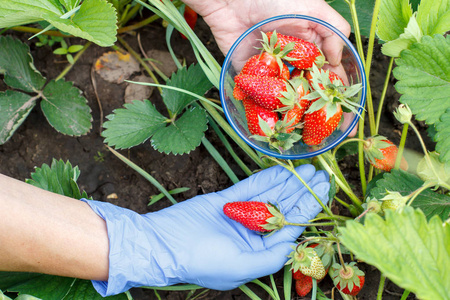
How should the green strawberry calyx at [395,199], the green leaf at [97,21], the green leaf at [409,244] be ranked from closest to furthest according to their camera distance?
the green leaf at [409,244]
the green strawberry calyx at [395,199]
the green leaf at [97,21]

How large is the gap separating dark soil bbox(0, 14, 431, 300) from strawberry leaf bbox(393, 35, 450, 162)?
0.43 meters

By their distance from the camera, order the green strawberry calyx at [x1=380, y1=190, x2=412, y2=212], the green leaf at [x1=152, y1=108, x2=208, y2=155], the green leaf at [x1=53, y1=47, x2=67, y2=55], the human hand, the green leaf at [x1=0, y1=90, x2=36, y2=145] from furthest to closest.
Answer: the green leaf at [x1=53, y1=47, x2=67, y2=55] → the green leaf at [x1=0, y1=90, x2=36, y2=145] → the green leaf at [x1=152, y1=108, x2=208, y2=155] → the human hand → the green strawberry calyx at [x1=380, y1=190, x2=412, y2=212]

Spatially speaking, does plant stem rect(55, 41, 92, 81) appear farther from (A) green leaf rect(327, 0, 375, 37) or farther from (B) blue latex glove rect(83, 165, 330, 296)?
(A) green leaf rect(327, 0, 375, 37)

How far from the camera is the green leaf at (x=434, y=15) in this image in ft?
3.08

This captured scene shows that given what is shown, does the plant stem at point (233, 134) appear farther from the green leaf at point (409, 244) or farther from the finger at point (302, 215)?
the green leaf at point (409, 244)

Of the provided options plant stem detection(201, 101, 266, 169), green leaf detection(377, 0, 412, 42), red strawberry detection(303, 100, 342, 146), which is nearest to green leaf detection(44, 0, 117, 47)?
plant stem detection(201, 101, 266, 169)

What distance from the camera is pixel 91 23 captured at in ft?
3.34

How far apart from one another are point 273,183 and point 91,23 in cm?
65

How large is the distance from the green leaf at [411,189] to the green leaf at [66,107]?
91 cm

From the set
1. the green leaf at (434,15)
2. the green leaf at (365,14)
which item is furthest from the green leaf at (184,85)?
the green leaf at (434,15)

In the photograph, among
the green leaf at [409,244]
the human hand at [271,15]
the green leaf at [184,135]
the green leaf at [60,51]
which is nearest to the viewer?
the green leaf at [409,244]

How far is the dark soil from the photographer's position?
137 centimetres

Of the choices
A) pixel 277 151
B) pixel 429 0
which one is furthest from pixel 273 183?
pixel 429 0

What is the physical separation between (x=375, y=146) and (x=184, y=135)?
53 cm
